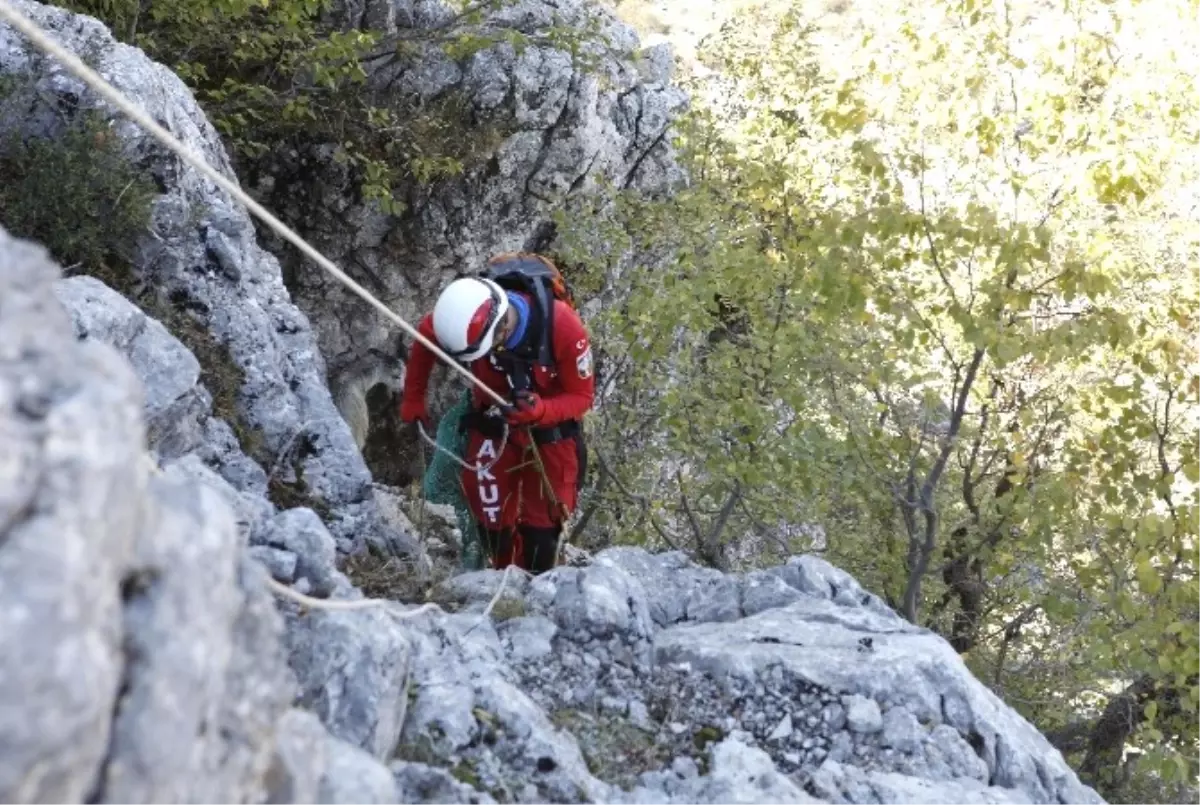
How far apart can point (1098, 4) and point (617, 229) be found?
5.57 m

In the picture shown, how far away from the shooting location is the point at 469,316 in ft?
20.2

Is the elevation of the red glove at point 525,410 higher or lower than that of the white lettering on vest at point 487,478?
higher

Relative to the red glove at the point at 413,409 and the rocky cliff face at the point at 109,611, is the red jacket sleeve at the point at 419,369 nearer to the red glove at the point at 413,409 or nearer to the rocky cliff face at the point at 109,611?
the red glove at the point at 413,409

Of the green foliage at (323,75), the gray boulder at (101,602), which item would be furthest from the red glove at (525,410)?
the gray boulder at (101,602)

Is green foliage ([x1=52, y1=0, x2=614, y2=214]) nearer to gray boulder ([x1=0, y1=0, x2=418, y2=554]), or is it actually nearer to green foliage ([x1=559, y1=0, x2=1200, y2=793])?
green foliage ([x1=559, y1=0, x2=1200, y2=793])

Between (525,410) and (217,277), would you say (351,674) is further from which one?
(217,277)

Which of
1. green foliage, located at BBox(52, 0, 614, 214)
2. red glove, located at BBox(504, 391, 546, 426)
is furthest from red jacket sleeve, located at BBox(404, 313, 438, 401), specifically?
green foliage, located at BBox(52, 0, 614, 214)

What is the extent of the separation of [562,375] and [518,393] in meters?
0.35

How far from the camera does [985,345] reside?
639 cm

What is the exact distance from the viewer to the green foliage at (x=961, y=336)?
6.43 meters

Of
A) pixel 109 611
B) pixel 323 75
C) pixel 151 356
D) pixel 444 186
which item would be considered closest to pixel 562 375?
pixel 151 356

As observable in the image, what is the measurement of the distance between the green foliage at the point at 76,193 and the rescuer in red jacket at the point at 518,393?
1.80 meters

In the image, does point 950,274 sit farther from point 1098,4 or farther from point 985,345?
point 1098,4

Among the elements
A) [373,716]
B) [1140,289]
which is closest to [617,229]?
[1140,289]
